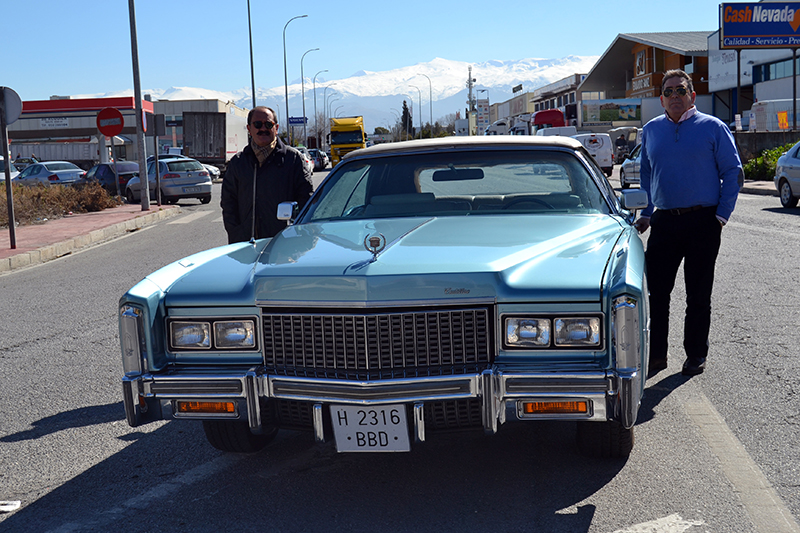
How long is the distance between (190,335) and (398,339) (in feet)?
3.06

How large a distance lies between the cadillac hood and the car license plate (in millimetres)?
422

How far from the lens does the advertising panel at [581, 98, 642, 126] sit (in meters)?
63.3

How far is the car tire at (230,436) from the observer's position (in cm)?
408

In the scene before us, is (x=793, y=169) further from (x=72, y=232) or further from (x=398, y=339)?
(x=398, y=339)

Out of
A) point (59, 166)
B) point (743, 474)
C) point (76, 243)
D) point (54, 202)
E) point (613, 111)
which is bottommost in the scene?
point (743, 474)

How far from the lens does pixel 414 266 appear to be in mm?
3334

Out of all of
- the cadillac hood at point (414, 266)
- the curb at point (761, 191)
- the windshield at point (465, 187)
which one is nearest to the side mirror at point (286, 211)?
the windshield at point (465, 187)

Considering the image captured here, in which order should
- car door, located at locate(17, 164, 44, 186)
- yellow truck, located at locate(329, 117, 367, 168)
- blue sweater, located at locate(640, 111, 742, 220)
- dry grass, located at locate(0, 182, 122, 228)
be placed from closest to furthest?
blue sweater, located at locate(640, 111, 742, 220) < dry grass, located at locate(0, 182, 122, 228) < car door, located at locate(17, 164, 44, 186) < yellow truck, located at locate(329, 117, 367, 168)

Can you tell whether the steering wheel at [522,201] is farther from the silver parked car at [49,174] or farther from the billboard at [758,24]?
the billboard at [758,24]

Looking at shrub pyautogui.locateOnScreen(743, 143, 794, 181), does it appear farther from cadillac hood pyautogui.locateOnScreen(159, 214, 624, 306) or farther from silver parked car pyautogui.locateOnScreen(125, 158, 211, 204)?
cadillac hood pyautogui.locateOnScreen(159, 214, 624, 306)

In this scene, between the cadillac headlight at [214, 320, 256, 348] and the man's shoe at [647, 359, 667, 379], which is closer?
the cadillac headlight at [214, 320, 256, 348]

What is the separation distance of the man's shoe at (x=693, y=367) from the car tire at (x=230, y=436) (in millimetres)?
2815

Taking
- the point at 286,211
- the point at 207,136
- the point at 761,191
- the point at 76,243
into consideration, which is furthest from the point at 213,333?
the point at 207,136

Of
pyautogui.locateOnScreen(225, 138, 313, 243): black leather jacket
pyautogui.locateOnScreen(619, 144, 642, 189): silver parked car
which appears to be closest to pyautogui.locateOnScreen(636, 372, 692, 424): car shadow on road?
pyautogui.locateOnScreen(225, 138, 313, 243): black leather jacket
